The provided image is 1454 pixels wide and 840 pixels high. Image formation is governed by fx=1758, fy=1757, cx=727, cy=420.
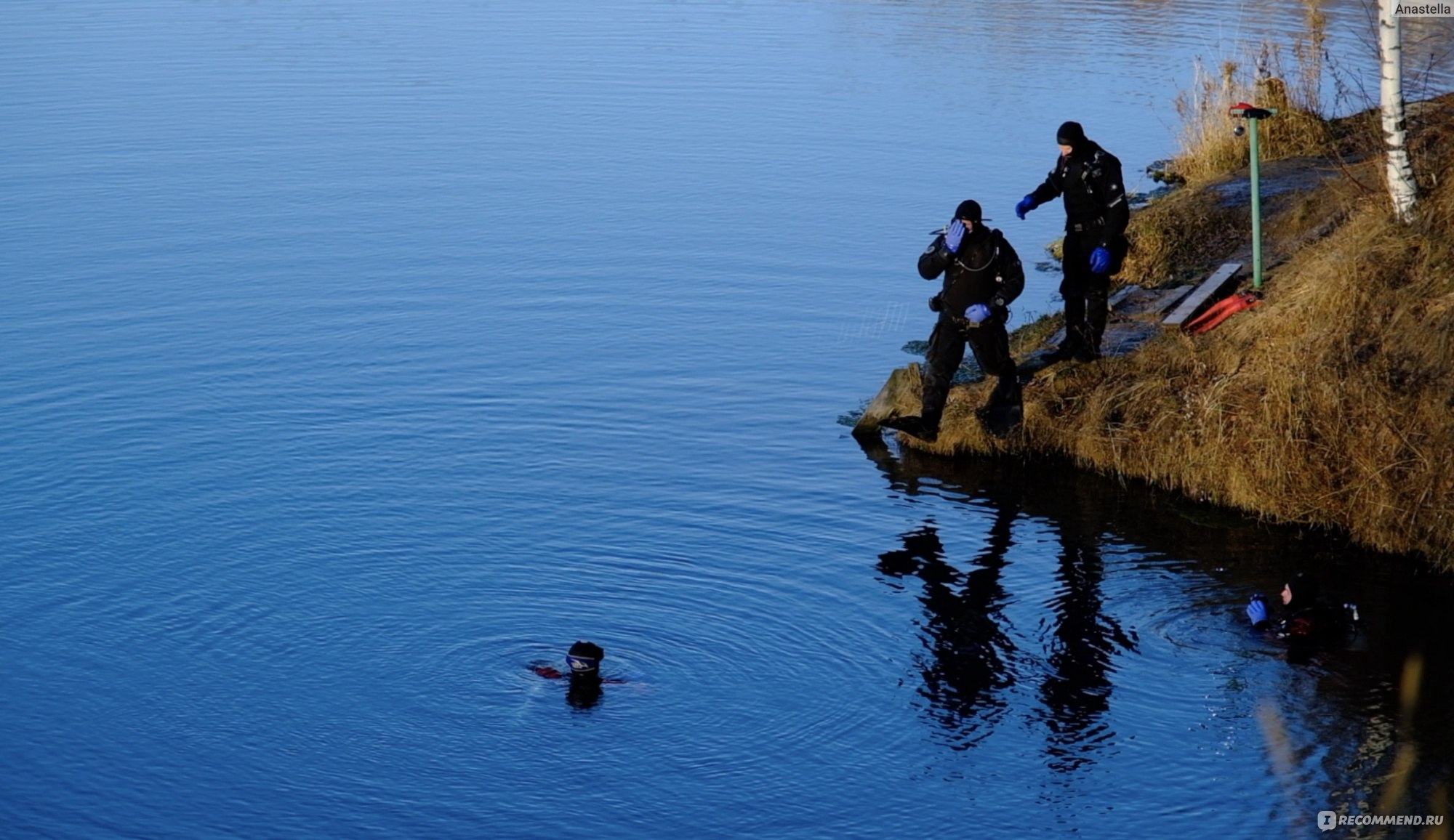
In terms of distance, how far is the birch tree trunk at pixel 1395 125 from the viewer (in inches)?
589

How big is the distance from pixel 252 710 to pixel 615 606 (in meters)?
2.53

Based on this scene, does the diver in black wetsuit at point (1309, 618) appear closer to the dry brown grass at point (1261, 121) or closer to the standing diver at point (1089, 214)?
the standing diver at point (1089, 214)

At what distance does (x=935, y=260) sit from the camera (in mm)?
13930

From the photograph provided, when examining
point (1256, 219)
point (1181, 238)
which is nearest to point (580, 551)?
point (1256, 219)

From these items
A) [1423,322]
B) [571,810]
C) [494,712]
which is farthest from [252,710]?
[1423,322]

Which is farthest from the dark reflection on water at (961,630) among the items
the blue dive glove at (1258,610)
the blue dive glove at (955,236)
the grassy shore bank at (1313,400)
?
the blue dive glove at (955,236)

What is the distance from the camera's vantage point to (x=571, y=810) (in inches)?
378

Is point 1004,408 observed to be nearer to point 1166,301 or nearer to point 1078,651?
point 1166,301

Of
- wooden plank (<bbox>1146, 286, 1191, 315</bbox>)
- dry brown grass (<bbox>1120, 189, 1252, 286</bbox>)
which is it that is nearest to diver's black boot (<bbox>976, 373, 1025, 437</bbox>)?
wooden plank (<bbox>1146, 286, 1191, 315</bbox>)

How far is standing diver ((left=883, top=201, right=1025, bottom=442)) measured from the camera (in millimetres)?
13859

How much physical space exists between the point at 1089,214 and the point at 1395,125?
2.83 meters

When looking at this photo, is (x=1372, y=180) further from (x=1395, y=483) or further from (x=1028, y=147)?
(x=1028, y=147)

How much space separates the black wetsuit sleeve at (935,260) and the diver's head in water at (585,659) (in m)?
4.77

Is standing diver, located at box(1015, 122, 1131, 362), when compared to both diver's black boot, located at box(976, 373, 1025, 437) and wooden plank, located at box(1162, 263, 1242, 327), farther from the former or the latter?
diver's black boot, located at box(976, 373, 1025, 437)
